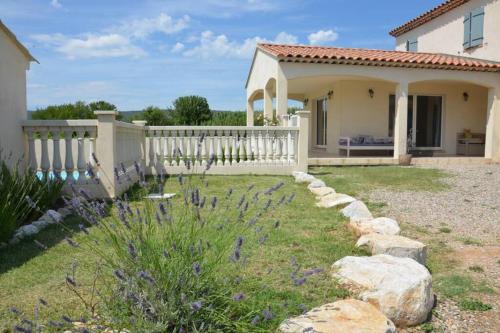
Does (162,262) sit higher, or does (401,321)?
(162,262)

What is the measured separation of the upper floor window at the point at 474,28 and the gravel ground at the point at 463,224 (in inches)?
320

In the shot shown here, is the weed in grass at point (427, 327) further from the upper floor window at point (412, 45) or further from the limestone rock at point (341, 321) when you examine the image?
the upper floor window at point (412, 45)

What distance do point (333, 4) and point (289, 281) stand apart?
29.3 feet

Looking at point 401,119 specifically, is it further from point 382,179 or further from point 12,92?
point 12,92

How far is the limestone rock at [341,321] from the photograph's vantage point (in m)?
2.20

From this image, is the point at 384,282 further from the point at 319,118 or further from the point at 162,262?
the point at 319,118

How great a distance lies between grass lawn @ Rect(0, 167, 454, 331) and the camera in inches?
104

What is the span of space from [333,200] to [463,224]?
1855mm

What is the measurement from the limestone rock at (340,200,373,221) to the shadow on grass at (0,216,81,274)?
11.2 feet

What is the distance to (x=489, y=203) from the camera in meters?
6.81

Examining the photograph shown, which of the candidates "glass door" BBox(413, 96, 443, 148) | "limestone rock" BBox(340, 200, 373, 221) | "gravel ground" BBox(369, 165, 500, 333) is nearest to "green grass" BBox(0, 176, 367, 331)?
"limestone rock" BBox(340, 200, 373, 221)

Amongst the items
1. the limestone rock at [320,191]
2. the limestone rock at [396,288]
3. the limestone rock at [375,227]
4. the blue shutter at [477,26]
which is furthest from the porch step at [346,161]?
the limestone rock at [396,288]

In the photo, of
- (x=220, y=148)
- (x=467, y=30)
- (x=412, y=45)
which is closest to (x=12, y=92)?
(x=220, y=148)

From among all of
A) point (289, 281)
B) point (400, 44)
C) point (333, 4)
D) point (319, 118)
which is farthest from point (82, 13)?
point (400, 44)
